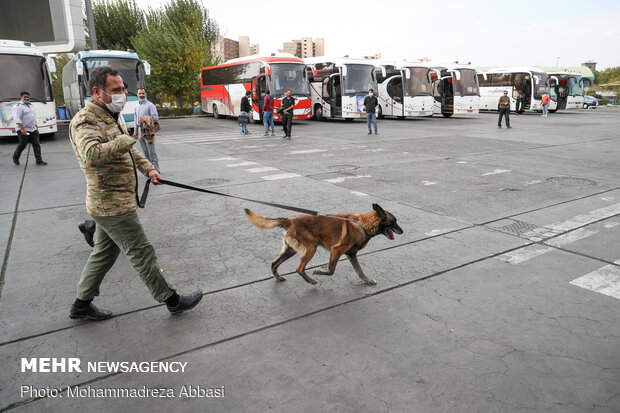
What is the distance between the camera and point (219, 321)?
141 inches

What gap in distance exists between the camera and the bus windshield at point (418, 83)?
26.8 meters

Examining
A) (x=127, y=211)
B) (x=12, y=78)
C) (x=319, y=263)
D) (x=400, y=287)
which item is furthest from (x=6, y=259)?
(x=12, y=78)

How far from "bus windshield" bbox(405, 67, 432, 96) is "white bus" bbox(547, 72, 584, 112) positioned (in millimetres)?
13283

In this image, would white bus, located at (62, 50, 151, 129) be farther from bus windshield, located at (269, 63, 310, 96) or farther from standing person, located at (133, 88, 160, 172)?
standing person, located at (133, 88, 160, 172)

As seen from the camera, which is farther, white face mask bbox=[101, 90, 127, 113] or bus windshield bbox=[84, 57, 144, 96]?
bus windshield bbox=[84, 57, 144, 96]

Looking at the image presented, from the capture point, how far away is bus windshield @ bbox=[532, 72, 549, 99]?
1291 inches

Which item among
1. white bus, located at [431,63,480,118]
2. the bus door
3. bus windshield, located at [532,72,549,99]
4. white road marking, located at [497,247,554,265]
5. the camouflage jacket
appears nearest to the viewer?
the camouflage jacket

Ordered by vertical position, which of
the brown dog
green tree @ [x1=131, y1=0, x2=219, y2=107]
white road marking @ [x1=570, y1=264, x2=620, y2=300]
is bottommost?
white road marking @ [x1=570, y1=264, x2=620, y2=300]

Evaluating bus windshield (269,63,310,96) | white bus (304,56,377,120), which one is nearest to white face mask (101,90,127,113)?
Answer: bus windshield (269,63,310,96)

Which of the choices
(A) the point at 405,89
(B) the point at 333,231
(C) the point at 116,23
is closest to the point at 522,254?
(B) the point at 333,231

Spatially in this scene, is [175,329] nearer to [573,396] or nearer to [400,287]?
[400,287]

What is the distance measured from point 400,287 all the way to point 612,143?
49.7 feet

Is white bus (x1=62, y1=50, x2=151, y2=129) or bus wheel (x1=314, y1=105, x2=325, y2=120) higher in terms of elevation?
white bus (x1=62, y1=50, x2=151, y2=129)

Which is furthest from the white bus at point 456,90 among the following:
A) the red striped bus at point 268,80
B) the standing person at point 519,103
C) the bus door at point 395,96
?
the red striped bus at point 268,80
